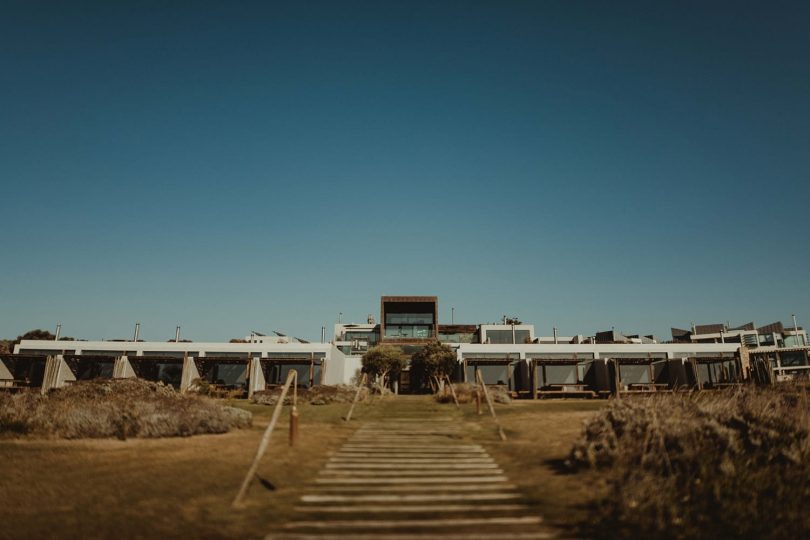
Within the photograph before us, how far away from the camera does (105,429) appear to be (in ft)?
42.2

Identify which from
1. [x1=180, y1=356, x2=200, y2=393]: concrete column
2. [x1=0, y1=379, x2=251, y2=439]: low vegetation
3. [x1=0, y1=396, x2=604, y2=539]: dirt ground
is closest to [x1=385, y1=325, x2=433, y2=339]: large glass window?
[x1=180, y1=356, x2=200, y2=393]: concrete column

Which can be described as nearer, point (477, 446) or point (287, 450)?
point (287, 450)

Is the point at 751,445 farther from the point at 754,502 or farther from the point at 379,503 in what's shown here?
the point at 379,503

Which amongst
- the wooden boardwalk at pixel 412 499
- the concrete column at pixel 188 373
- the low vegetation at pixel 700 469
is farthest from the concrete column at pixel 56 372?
the low vegetation at pixel 700 469

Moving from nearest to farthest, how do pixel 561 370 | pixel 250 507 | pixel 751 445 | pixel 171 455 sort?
pixel 250 507, pixel 751 445, pixel 171 455, pixel 561 370

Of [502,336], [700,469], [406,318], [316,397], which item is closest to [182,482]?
[700,469]

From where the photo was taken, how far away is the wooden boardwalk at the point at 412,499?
19.9 feet

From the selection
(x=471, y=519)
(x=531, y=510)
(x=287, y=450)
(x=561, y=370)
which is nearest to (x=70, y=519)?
(x=287, y=450)

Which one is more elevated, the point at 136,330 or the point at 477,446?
the point at 136,330

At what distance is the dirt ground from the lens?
6.32 meters

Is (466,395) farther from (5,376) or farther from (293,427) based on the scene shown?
(5,376)

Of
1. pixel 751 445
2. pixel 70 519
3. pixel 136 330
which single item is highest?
pixel 136 330

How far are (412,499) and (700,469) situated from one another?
479cm

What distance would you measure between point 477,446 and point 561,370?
3132 cm
